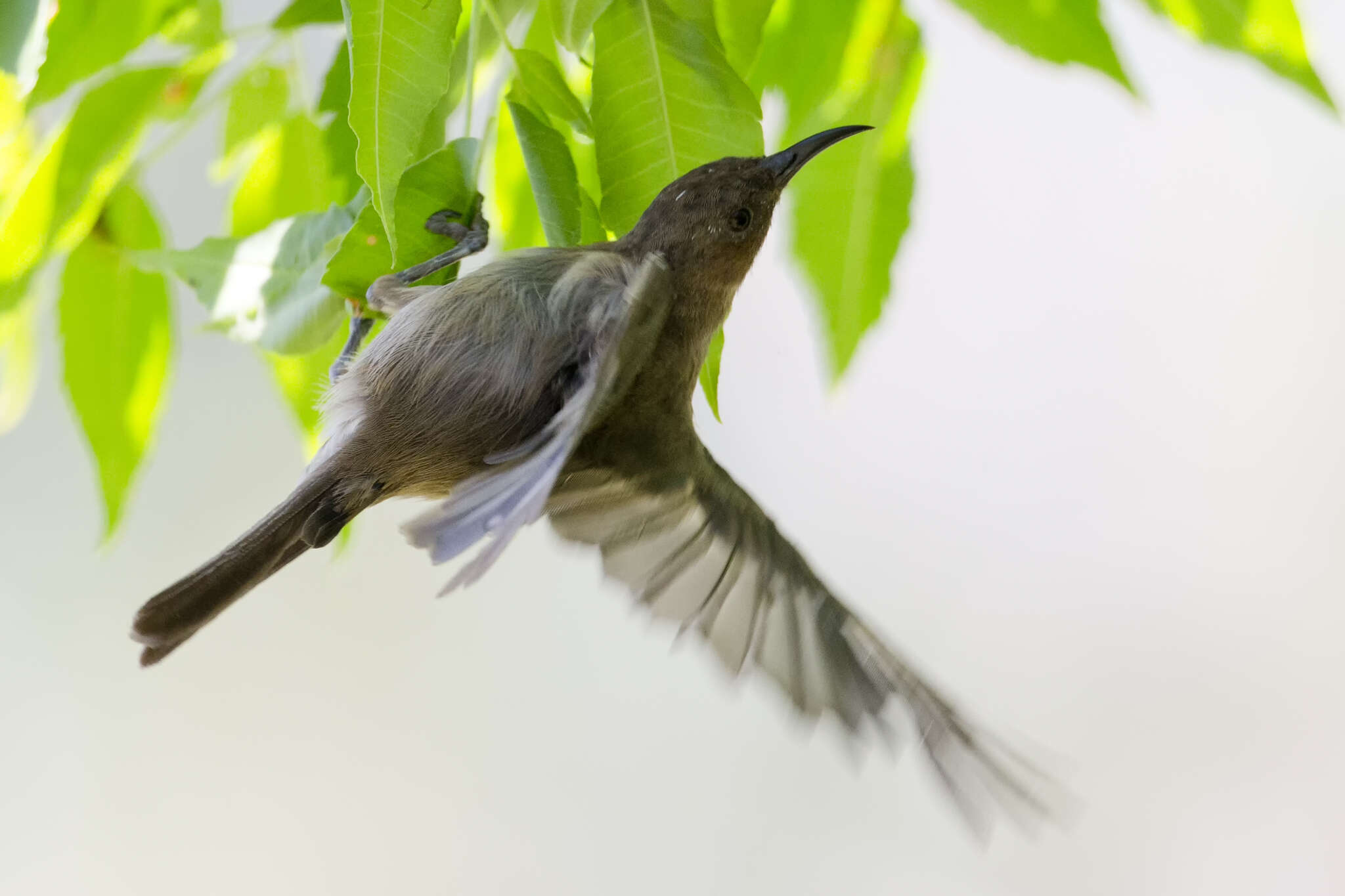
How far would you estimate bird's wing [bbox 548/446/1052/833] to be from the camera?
890mm

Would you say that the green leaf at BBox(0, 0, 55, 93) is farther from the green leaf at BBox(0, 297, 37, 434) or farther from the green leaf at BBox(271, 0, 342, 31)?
the green leaf at BBox(0, 297, 37, 434)

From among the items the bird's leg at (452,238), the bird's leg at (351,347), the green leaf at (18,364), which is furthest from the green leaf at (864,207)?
the green leaf at (18,364)

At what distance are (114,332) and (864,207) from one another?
2.02 ft

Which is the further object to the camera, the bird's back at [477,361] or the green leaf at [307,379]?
the green leaf at [307,379]

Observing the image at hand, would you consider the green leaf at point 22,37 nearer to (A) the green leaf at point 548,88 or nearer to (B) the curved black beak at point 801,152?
(A) the green leaf at point 548,88

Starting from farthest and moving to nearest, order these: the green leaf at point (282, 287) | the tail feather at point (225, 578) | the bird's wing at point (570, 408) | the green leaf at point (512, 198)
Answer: the green leaf at point (512, 198) → the green leaf at point (282, 287) → the tail feather at point (225, 578) → the bird's wing at point (570, 408)

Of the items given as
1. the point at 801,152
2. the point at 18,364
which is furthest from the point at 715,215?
the point at 18,364

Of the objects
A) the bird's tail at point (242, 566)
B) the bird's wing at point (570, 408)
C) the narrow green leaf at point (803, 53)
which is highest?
the narrow green leaf at point (803, 53)

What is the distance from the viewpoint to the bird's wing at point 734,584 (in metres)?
0.89

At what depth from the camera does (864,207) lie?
928 millimetres

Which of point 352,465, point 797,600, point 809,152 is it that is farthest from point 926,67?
point 352,465

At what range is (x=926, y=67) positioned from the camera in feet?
3.03

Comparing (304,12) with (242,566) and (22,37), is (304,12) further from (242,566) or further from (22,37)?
(242,566)

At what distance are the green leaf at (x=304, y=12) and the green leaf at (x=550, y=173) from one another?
0.19m
